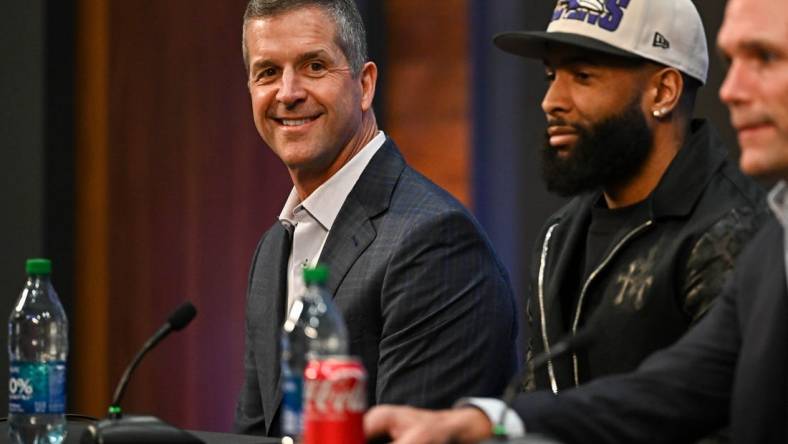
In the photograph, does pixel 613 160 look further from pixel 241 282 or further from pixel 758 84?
pixel 241 282

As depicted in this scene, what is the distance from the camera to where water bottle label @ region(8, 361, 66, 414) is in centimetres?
225

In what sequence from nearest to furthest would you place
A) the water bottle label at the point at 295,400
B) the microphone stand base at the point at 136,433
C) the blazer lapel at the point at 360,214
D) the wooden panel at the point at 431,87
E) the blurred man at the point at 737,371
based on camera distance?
the water bottle label at the point at 295,400, the blurred man at the point at 737,371, the microphone stand base at the point at 136,433, the blazer lapel at the point at 360,214, the wooden panel at the point at 431,87

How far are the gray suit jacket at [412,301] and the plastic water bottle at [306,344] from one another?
0.51 metres

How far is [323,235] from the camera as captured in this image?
2.84 m

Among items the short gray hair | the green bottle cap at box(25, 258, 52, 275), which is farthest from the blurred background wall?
the green bottle cap at box(25, 258, 52, 275)

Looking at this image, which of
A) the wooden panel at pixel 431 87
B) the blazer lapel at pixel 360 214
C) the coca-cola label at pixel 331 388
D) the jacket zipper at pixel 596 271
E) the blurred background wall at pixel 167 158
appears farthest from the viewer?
the wooden panel at pixel 431 87

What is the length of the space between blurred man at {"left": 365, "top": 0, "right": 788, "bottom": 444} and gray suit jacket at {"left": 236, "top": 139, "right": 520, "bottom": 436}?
0.72 metres

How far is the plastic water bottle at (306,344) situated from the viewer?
5.47 feet

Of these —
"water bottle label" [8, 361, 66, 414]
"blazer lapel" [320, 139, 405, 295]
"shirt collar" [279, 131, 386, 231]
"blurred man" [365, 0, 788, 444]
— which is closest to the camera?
"blurred man" [365, 0, 788, 444]

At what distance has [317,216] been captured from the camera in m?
2.82

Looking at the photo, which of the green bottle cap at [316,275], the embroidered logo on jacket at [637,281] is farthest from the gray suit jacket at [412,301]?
the green bottle cap at [316,275]

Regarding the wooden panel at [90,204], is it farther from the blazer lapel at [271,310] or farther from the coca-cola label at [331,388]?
the coca-cola label at [331,388]

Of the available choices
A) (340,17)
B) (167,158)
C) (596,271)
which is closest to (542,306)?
(596,271)

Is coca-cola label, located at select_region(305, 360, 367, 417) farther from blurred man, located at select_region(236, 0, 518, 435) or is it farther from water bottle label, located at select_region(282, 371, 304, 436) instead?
blurred man, located at select_region(236, 0, 518, 435)
